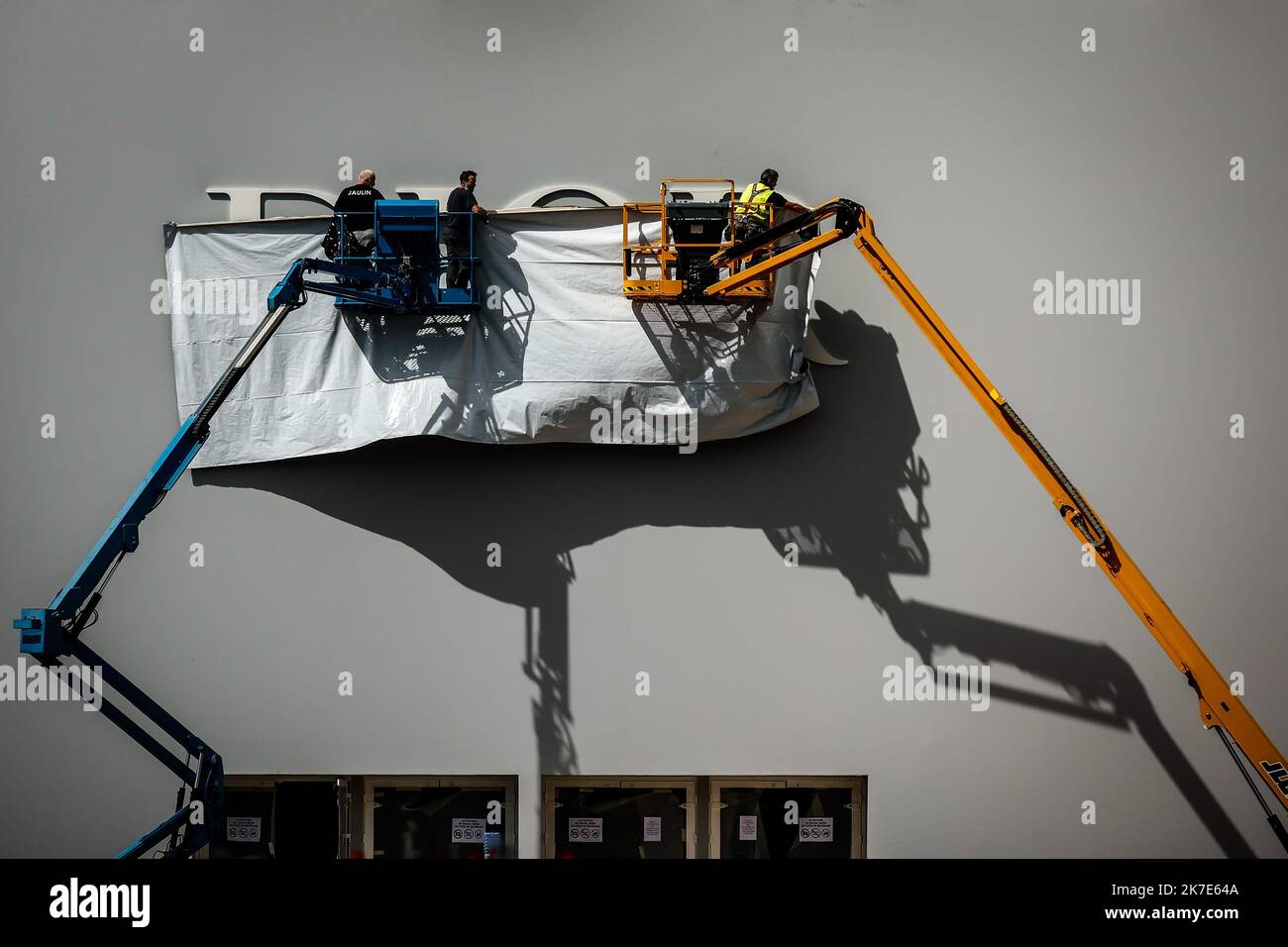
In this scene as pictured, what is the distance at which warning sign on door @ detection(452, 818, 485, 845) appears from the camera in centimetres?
1009

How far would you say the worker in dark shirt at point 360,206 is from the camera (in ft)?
31.0

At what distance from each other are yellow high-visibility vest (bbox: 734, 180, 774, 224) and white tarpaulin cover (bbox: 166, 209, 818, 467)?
753 mm

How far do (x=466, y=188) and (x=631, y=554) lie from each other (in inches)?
160

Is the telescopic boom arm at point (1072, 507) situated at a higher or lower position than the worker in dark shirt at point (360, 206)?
lower

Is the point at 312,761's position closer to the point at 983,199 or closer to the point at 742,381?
the point at 742,381

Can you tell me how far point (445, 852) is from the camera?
10055 millimetres

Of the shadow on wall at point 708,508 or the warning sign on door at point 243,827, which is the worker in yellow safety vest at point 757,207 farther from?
the warning sign on door at point 243,827

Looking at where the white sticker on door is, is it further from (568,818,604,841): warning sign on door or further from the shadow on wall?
the shadow on wall

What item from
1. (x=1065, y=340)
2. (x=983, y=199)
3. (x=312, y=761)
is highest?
(x=983, y=199)

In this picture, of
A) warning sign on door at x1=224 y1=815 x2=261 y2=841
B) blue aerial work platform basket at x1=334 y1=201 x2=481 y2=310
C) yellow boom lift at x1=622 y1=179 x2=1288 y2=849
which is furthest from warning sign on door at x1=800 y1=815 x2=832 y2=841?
blue aerial work platform basket at x1=334 y1=201 x2=481 y2=310

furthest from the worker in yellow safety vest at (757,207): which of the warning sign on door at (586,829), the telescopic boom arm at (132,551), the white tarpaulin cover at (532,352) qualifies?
the warning sign on door at (586,829)

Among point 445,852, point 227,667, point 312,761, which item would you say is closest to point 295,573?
point 227,667

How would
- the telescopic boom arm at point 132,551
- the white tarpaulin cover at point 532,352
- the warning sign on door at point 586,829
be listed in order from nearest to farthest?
the telescopic boom arm at point 132,551, the white tarpaulin cover at point 532,352, the warning sign on door at point 586,829

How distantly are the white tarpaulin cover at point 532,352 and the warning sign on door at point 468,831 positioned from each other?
395 cm
